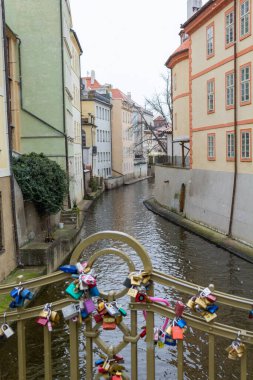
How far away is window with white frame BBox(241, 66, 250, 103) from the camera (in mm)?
18609

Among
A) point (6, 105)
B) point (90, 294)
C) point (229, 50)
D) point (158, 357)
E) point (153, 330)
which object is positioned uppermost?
point (229, 50)

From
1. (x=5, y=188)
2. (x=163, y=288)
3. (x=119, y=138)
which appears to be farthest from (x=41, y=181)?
(x=119, y=138)

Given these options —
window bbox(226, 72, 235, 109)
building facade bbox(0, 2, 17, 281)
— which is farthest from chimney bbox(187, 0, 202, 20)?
building facade bbox(0, 2, 17, 281)

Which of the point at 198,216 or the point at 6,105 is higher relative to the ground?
the point at 6,105

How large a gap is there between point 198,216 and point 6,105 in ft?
44.3

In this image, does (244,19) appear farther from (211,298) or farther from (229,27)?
(211,298)

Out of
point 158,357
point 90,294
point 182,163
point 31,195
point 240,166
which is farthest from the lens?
point 182,163

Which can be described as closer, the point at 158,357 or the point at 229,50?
the point at 158,357

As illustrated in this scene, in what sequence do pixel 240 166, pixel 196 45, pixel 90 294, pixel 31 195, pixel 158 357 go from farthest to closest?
pixel 196 45, pixel 240 166, pixel 31 195, pixel 158 357, pixel 90 294

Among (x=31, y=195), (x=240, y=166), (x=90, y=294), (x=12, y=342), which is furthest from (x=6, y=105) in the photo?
(x=90, y=294)

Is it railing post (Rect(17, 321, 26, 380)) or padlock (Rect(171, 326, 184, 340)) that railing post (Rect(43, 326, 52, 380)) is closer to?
railing post (Rect(17, 321, 26, 380))

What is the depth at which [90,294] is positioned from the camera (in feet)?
11.3

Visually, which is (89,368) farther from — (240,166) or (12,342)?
(240,166)

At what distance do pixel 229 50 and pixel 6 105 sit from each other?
35.6 ft
